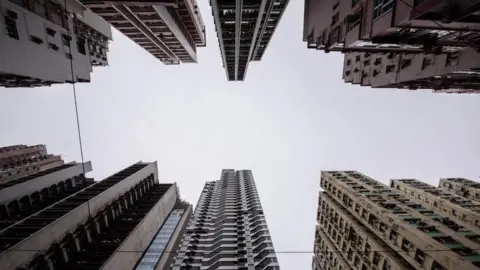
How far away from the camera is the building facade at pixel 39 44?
86.5 ft

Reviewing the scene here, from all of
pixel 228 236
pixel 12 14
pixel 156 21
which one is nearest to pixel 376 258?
pixel 228 236

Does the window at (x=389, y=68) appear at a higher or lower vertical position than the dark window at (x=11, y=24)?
lower

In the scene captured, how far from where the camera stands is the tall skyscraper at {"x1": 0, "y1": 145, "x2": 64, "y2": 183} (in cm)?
8231

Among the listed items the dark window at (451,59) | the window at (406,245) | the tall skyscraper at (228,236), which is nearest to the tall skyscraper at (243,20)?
the dark window at (451,59)

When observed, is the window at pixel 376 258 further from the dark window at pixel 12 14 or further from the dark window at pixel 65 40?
the dark window at pixel 12 14

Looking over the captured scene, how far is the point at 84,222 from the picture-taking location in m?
52.3

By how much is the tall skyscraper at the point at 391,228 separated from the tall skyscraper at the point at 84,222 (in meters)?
36.4

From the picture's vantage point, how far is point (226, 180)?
120 meters

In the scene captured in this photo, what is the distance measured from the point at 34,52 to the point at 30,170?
3119 inches

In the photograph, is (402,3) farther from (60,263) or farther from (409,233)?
(60,263)

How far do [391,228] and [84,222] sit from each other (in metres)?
50.3

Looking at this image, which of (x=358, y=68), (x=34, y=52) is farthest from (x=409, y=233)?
(x=34, y=52)

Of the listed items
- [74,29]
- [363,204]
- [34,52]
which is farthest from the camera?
[363,204]

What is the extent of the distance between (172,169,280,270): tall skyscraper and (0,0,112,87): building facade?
43.1 m
